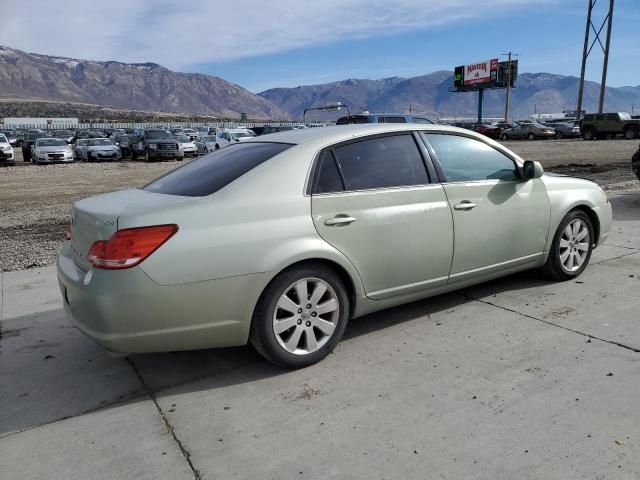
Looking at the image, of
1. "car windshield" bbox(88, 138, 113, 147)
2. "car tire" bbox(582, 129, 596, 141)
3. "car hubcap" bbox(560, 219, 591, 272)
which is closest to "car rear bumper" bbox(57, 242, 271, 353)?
"car hubcap" bbox(560, 219, 591, 272)

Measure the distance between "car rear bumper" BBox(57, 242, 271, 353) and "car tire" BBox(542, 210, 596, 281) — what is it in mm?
2935

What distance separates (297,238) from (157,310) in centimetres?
94

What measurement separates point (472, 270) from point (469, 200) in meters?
0.55

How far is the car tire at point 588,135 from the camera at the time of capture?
38.8m

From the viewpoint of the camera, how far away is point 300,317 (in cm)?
360

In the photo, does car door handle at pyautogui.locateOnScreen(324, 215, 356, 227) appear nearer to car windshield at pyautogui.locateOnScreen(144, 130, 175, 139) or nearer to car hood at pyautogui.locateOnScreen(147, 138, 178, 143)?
car hood at pyautogui.locateOnScreen(147, 138, 178, 143)

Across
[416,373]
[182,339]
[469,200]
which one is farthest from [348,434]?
[469,200]


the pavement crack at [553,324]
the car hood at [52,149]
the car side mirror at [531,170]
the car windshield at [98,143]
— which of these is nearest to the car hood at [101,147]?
the car windshield at [98,143]

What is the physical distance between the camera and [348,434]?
2896mm

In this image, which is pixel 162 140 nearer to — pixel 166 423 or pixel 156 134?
pixel 156 134

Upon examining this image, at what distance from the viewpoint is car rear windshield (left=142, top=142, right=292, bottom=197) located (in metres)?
3.68

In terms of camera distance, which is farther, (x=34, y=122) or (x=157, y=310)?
(x=34, y=122)

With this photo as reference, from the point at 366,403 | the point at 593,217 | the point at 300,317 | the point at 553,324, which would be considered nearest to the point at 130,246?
the point at 300,317

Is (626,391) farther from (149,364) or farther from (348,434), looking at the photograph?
(149,364)
